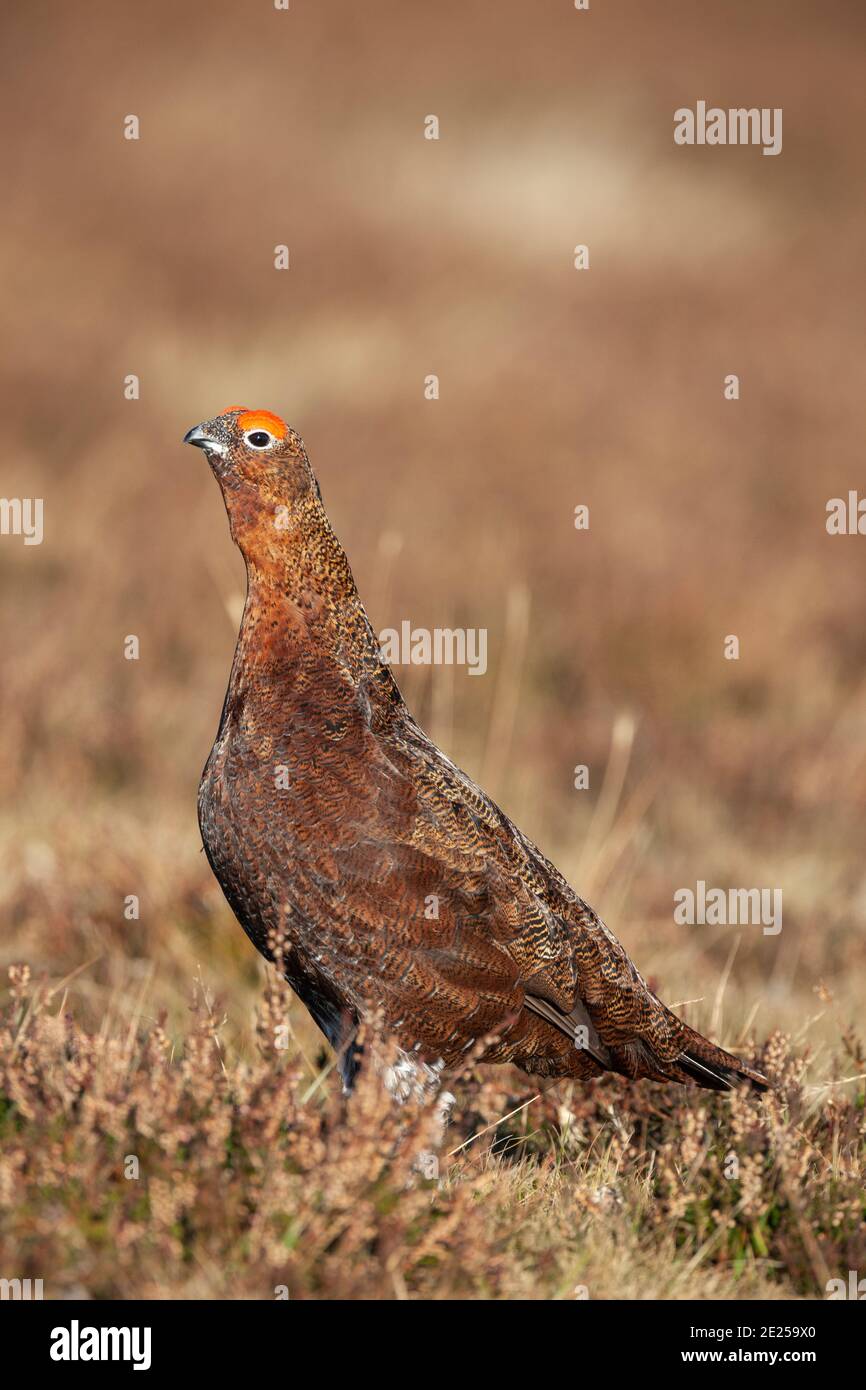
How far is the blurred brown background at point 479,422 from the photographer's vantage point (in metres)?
7.05

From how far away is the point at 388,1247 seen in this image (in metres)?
2.56

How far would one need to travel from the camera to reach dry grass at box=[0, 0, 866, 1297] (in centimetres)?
285

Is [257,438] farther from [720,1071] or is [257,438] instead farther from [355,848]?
[720,1071]

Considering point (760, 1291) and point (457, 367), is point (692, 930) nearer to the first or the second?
point (760, 1291)

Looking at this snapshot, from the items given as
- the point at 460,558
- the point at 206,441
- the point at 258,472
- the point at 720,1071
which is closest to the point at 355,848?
the point at 258,472

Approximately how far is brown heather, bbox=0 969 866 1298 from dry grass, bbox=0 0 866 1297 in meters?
0.01

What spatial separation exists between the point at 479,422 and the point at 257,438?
35.9ft

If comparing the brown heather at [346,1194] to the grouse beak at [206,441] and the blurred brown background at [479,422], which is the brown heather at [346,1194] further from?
the grouse beak at [206,441]

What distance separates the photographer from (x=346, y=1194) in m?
2.60

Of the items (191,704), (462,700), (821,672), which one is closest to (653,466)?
(821,672)

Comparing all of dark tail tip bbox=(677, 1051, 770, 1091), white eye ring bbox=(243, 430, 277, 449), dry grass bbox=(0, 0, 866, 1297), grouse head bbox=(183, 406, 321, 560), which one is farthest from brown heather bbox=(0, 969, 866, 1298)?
white eye ring bbox=(243, 430, 277, 449)

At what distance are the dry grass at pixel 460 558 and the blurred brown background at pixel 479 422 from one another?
47 mm

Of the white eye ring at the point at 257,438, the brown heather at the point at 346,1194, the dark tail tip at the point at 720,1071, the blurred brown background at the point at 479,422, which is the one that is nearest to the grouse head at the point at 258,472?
the white eye ring at the point at 257,438

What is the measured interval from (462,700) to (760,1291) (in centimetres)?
695
